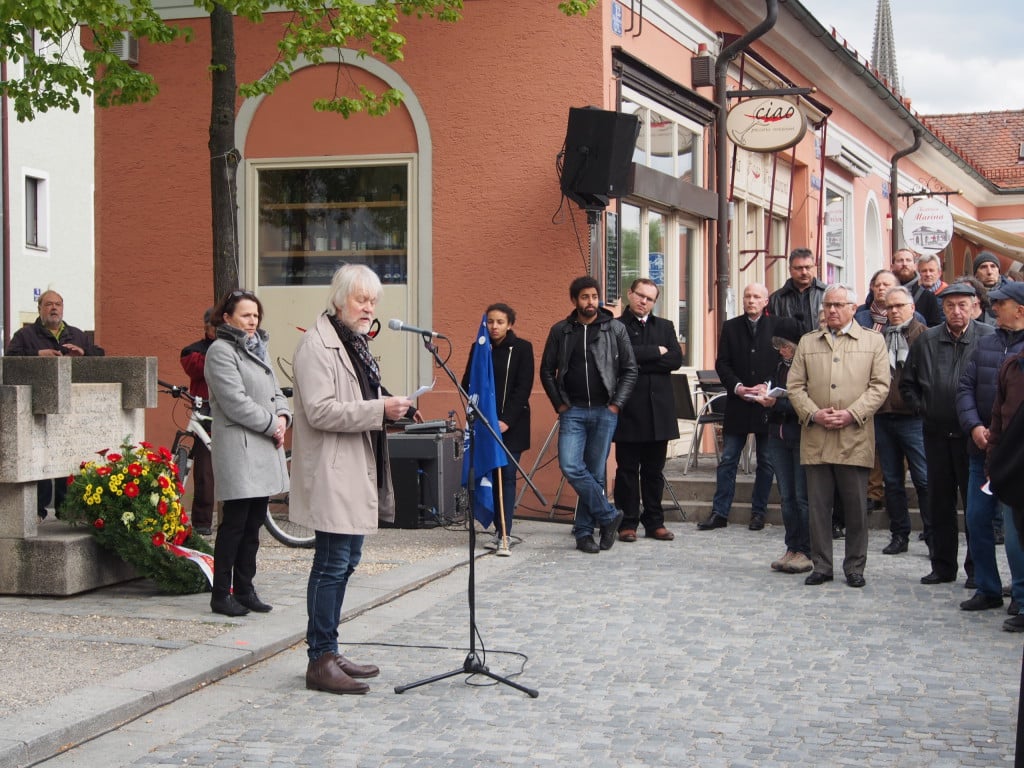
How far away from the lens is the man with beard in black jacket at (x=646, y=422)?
1065 centimetres

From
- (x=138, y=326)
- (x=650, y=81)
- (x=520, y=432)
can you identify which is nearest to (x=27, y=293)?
(x=138, y=326)

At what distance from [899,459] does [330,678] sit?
5.73 m

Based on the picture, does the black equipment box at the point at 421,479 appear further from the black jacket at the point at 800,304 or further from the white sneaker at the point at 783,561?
the white sneaker at the point at 783,561

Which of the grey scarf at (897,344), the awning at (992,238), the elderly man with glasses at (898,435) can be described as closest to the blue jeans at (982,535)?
the elderly man with glasses at (898,435)

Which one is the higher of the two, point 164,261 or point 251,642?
point 164,261

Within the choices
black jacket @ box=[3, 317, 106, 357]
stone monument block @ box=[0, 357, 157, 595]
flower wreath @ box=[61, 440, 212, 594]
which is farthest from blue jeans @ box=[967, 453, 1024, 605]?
black jacket @ box=[3, 317, 106, 357]

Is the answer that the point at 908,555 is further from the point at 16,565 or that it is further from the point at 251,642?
the point at 16,565

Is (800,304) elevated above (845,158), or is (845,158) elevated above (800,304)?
(845,158)

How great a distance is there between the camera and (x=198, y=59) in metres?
13.8

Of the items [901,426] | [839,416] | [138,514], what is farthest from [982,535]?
[138,514]

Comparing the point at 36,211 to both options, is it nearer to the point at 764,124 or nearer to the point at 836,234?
the point at 836,234

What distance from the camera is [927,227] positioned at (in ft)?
74.9

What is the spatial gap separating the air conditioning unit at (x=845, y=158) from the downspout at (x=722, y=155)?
596 cm

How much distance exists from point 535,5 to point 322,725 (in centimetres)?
896
